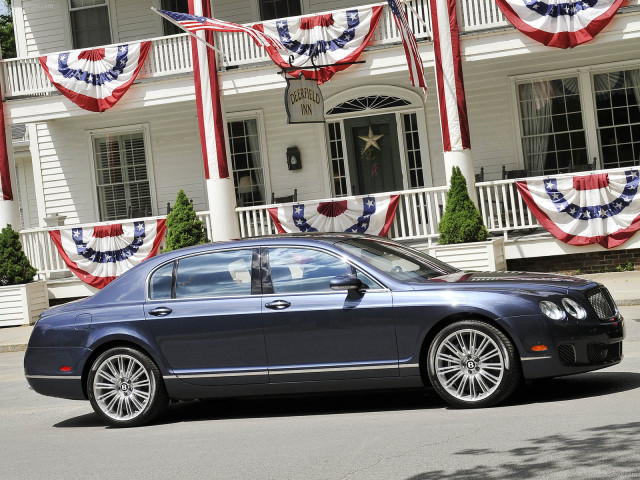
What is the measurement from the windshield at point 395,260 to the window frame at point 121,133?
14210 mm

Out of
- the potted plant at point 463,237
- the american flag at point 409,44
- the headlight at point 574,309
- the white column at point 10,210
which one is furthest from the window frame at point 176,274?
the white column at point 10,210

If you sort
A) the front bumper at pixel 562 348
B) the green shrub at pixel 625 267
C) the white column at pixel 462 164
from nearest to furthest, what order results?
the front bumper at pixel 562 348 < the green shrub at pixel 625 267 < the white column at pixel 462 164

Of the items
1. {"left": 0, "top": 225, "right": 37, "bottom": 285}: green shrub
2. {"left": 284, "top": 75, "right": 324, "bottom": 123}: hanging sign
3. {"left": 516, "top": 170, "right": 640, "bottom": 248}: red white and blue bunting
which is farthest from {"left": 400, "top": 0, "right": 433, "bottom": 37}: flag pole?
{"left": 0, "top": 225, "right": 37, "bottom": 285}: green shrub

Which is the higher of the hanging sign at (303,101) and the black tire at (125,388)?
the hanging sign at (303,101)

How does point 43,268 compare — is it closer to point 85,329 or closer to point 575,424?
point 85,329

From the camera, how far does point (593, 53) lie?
19.9 meters

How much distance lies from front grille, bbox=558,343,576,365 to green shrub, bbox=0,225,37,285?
546 inches

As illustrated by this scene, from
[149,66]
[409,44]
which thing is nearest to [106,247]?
[149,66]

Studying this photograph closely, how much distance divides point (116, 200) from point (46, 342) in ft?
47.1

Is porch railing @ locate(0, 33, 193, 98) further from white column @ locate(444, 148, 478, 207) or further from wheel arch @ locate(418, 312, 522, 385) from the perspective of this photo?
wheel arch @ locate(418, 312, 522, 385)

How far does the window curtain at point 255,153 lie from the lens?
72.9ft

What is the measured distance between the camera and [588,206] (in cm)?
1742

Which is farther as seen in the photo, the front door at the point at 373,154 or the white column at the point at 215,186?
the front door at the point at 373,154

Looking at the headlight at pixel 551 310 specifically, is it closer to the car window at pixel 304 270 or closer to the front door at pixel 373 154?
the car window at pixel 304 270
